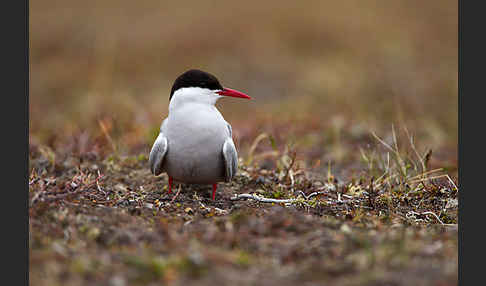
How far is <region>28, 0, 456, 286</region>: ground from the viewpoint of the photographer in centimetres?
261

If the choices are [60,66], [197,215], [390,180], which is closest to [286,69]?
[60,66]

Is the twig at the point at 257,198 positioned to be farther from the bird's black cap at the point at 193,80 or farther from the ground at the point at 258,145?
the bird's black cap at the point at 193,80

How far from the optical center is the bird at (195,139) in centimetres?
409

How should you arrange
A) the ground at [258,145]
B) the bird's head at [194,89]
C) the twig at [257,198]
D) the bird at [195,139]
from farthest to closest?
the bird's head at [194,89]
the bird at [195,139]
the twig at [257,198]
the ground at [258,145]

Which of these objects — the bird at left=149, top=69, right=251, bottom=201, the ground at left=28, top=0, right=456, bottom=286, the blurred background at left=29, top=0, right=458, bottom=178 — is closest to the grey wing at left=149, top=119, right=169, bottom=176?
the bird at left=149, top=69, right=251, bottom=201

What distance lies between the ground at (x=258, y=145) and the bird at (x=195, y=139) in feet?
0.81

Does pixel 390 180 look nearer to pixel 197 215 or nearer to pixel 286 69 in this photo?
pixel 197 215

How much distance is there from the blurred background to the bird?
1238mm

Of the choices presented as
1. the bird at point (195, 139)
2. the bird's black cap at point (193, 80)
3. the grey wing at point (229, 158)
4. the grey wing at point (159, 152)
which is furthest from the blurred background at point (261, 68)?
the grey wing at point (229, 158)

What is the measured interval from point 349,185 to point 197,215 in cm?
158

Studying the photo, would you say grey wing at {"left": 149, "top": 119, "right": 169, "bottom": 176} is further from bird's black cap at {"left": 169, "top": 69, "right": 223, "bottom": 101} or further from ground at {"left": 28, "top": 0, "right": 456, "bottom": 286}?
bird's black cap at {"left": 169, "top": 69, "right": 223, "bottom": 101}

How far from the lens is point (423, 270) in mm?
2402

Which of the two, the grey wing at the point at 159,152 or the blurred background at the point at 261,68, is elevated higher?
the blurred background at the point at 261,68

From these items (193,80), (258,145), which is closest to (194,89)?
(193,80)
